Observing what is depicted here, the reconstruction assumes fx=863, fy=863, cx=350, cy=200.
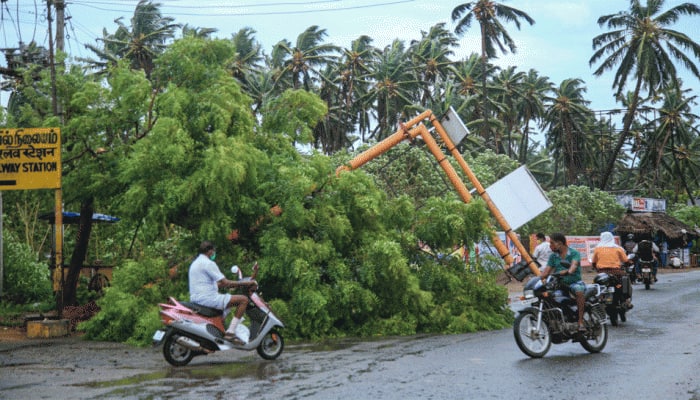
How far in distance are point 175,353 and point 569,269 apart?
5.36 meters

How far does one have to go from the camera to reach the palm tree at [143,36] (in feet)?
194

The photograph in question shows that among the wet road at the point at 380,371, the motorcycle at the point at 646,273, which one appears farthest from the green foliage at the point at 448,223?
the motorcycle at the point at 646,273

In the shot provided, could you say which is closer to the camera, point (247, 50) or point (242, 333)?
point (242, 333)

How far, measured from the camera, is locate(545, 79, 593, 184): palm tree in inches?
2773

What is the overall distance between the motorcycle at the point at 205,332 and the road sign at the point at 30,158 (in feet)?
20.0

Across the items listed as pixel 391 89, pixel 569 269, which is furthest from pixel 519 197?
pixel 391 89

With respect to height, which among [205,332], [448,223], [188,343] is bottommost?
[188,343]

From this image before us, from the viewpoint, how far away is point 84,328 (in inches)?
592

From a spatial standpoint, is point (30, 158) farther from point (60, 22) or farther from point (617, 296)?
point (617, 296)

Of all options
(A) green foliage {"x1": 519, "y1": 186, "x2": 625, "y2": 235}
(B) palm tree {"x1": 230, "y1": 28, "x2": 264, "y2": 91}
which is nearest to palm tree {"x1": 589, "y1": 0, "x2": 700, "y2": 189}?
(A) green foliage {"x1": 519, "y1": 186, "x2": 625, "y2": 235}

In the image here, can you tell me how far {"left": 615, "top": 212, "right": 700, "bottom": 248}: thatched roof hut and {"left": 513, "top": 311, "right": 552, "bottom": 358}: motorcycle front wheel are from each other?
42059 millimetres

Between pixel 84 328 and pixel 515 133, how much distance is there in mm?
71135

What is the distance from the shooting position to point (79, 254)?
17.9 metres

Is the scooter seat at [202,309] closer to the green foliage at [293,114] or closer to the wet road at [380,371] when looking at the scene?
the wet road at [380,371]
